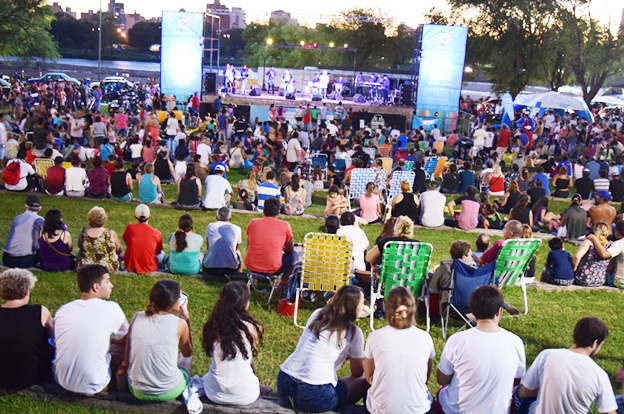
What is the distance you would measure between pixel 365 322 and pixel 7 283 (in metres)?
3.51

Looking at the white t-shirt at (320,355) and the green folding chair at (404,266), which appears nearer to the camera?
the white t-shirt at (320,355)

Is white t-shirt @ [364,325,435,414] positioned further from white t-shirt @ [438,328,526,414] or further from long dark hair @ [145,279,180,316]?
long dark hair @ [145,279,180,316]

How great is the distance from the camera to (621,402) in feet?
13.6

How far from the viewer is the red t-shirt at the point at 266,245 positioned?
6988 millimetres

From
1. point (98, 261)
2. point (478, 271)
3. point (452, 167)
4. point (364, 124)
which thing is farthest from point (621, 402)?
point (364, 124)

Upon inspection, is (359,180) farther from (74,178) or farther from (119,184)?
(74,178)

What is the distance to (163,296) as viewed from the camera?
4203 millimetres

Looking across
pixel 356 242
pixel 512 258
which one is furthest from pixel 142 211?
pixel 512 258

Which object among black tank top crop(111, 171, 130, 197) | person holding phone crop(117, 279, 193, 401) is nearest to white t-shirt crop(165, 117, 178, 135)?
black tank top crop(111, 171, 130, 197)

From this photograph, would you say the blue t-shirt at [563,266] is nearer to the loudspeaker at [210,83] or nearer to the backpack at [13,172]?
the backpack at [13,172]

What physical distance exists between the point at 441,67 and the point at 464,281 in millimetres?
18292

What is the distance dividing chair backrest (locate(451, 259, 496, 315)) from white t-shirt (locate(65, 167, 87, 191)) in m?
7.50

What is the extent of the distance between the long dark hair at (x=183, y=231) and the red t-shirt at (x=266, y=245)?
690mm

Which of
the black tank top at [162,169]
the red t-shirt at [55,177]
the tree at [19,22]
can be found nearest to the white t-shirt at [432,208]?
the black tank top at [162,169]
